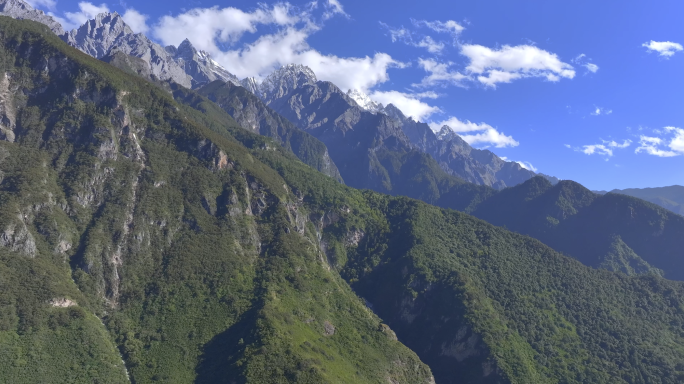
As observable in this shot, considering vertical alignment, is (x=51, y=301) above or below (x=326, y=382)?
above

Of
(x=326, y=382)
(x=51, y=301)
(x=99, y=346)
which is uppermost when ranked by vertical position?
(x=51, y=301)

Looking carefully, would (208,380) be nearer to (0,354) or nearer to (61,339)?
(61,339)

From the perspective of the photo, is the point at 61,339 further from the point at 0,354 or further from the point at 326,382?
the point at 326,382

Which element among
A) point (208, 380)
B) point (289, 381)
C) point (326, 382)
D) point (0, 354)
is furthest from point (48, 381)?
point (326, 382)

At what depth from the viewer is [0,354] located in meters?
171

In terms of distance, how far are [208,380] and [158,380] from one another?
69.2ft

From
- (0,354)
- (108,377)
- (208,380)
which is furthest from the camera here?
(208,380)

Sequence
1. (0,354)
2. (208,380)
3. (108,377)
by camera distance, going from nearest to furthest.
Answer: (0,354), (108,377), (208,380)

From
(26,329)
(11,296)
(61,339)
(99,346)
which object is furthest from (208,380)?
(11,296)

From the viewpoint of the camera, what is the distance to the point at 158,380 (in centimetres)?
19562

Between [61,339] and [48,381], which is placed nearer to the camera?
[48,381]

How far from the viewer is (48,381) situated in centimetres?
17212

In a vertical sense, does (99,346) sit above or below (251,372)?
above

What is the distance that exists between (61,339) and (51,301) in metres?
19.9
